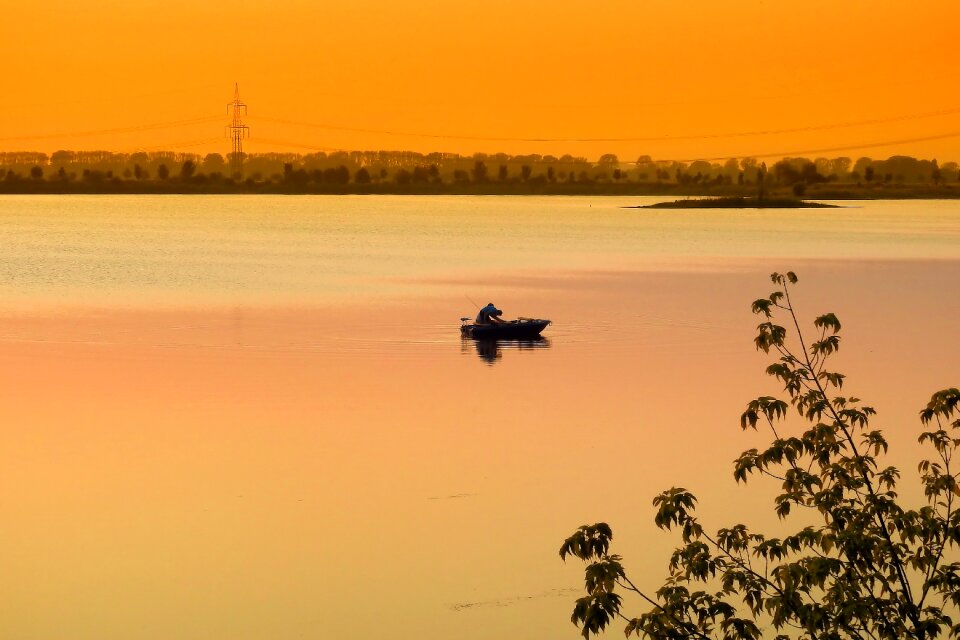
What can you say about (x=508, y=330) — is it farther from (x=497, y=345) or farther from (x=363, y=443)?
(x=363, y=443)

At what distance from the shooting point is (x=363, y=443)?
27062 millimetres

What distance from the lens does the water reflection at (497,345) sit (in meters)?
41.3

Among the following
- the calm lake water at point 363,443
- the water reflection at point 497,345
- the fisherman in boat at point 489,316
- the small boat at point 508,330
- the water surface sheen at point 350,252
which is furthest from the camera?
the water surface sheen at point 350,252

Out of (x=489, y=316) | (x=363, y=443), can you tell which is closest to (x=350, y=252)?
(x=489, y=316)

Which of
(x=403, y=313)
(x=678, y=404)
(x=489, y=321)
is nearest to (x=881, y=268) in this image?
(x=403, y=313)

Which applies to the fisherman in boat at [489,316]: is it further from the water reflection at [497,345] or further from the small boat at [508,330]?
the water reflection at [497,345]

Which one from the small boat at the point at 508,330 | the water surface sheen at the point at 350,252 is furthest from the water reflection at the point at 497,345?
the water surface sheen at the point at 350,252

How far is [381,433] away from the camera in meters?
28.2

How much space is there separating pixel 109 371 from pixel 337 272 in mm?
49666

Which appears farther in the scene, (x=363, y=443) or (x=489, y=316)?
(x=489, y=316)

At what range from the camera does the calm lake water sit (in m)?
17.6

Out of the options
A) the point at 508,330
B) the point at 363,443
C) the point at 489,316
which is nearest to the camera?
the point at 363,443

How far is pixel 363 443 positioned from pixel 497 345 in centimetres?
1639

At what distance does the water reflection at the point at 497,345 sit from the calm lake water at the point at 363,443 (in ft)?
0.97
